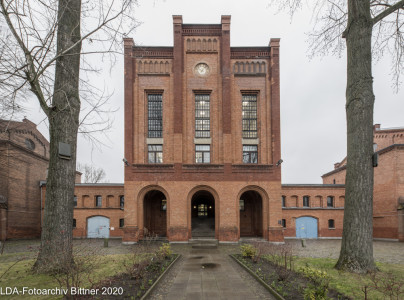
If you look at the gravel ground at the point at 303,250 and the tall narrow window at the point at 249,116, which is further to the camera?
the tall narrow window at the point at 249,116

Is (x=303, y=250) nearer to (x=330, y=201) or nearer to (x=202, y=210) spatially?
(x=202, y=210)

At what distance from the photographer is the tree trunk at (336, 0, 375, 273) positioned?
28.3 ft

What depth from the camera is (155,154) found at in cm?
2231

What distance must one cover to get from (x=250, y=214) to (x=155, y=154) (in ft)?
37.4

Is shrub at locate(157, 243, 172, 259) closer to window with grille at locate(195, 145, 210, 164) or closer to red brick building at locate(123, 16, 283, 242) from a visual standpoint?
red brick building at locate(123, 16, 283, 242)

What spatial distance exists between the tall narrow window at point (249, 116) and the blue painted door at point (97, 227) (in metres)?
17.5

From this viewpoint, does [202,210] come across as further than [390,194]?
Yes

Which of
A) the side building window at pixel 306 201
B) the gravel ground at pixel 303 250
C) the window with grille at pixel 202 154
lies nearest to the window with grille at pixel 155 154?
the window with grille at pixel 202 154

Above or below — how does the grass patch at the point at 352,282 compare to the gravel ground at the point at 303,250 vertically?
above

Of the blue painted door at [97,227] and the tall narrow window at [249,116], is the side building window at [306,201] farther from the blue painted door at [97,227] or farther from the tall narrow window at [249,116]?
the blue painted door at [97,227]

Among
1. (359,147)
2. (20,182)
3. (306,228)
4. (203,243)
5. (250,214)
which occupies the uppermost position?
(359,147)

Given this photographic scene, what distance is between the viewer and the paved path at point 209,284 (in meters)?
7.12

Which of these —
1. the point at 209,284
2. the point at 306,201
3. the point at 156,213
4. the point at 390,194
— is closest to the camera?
the point at 209,284

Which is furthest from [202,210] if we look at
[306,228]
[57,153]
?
[57,153]
